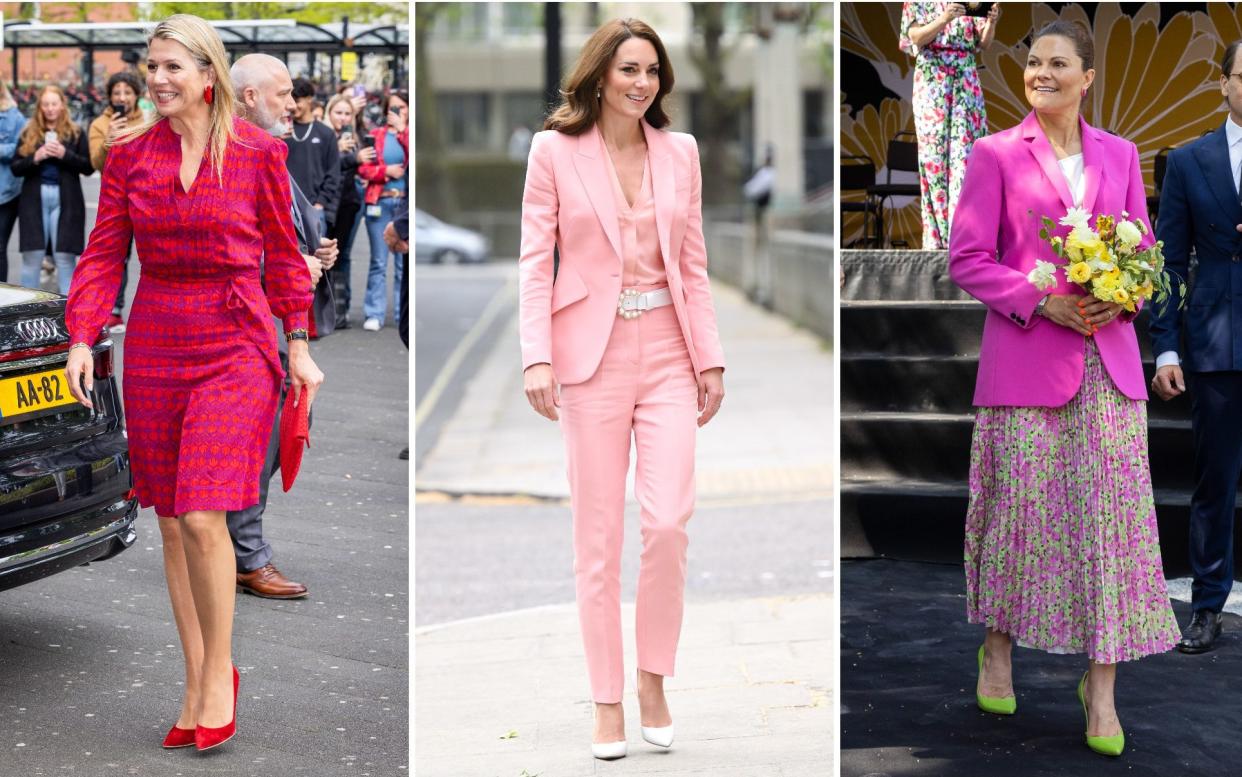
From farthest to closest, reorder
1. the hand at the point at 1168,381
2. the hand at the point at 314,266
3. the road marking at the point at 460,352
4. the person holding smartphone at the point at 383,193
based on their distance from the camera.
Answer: the road marking at the point at 460,352
the hand at the point at 1168,381
the person holding smartphone at the point at 383,193
the hand at the point at 314,266

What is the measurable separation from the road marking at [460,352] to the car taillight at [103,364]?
288 inches

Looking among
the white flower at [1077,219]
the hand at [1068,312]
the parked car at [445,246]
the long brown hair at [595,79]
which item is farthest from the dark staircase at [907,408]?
the parked car at [445,246]

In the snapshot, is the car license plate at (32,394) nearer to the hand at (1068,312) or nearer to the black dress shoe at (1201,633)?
the hand at (1068,312)

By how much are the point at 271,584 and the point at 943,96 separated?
11.4ft

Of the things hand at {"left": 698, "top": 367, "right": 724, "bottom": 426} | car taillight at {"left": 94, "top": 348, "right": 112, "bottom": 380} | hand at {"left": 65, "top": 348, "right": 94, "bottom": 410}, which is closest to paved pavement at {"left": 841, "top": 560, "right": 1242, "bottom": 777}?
hand at {"left": 698, "top": 367, "right": 724, "bottom": 426}

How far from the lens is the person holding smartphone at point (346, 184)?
198 inches

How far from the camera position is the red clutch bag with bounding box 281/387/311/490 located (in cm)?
449

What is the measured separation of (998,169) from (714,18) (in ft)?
155

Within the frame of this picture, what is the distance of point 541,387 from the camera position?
14.6ft

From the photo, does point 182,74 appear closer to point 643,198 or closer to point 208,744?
point 643,198

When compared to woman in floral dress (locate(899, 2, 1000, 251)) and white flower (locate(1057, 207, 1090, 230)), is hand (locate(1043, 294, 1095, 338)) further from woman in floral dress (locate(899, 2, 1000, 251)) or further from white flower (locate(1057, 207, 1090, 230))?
woman in floral dress (locate(899, 2, 1000, 251))

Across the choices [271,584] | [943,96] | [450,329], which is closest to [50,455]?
[271,584]

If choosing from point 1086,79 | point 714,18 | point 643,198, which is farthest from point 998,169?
point 714,18

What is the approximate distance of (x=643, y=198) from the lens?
4.54 metres
